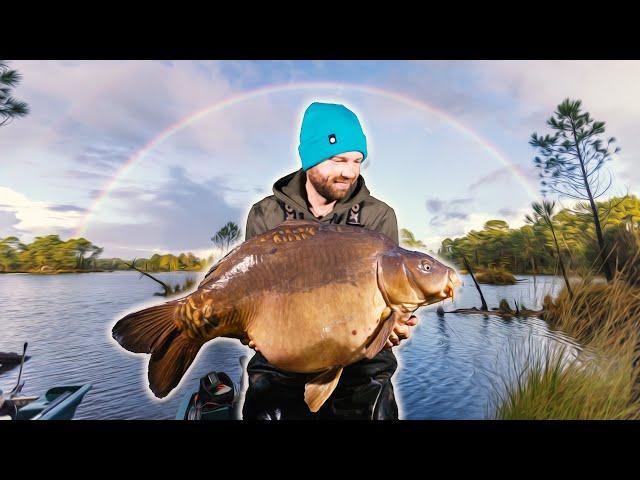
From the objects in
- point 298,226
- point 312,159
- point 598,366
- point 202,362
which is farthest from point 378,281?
point 598,366

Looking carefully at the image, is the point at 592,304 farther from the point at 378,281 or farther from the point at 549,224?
the point at 378,281

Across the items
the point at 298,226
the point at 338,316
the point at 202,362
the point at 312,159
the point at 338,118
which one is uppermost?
the point at 338,118

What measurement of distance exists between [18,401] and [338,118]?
3.33 metres

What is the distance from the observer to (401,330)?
1480mm

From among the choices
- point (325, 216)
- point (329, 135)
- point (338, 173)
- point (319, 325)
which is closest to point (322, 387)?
point (319, 325)

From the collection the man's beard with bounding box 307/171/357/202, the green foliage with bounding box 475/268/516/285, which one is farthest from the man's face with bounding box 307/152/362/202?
the green foliage with bounding box 475/268/516/285

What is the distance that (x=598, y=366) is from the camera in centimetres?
337

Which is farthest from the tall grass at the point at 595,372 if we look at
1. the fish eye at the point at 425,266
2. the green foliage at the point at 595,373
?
the fish eye at the point at 425,266

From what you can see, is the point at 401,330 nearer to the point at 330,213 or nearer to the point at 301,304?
the point at 301,304

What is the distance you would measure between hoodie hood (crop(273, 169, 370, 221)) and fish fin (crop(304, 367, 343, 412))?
701mm

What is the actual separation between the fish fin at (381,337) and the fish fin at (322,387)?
0.49ft

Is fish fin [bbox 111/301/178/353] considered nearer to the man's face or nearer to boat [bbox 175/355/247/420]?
the man's face

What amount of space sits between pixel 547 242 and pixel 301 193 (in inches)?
108

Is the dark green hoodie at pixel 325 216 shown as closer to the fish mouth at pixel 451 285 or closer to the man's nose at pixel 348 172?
the man's nose at pixel 348 172
